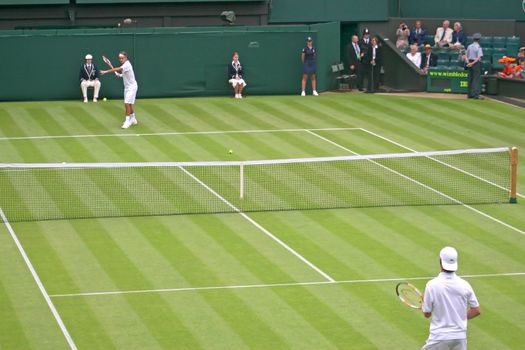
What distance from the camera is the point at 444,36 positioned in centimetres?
4494

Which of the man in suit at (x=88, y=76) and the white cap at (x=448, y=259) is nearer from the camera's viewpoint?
the white cap at (x=448, y=259)

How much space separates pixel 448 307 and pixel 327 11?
33750 millimetres

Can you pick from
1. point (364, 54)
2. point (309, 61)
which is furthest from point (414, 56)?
point (309, 61)

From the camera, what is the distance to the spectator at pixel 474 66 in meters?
39.8

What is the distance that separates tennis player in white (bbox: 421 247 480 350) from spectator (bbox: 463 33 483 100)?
2676cm

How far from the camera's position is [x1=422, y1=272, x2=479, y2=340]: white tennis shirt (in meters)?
13.6

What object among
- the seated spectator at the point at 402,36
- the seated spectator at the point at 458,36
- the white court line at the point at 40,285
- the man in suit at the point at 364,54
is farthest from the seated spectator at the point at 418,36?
the white court line at the point at 40,285

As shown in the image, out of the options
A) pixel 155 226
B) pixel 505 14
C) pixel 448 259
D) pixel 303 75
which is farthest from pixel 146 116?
pixel 448 259

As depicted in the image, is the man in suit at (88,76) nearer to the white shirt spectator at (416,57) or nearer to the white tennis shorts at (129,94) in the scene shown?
the white tennis shorts at (129,94)

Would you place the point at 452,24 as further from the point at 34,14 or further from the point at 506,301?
the point at 506,301

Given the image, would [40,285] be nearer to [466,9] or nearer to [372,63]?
[372,63]

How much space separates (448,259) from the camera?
13.5 m

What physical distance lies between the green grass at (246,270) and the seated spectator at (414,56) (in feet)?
38.3

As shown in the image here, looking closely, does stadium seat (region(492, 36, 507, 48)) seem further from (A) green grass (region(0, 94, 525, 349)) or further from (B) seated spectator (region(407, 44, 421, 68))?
(A) green grass (region(0, 94, 525, 349))
